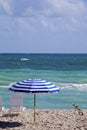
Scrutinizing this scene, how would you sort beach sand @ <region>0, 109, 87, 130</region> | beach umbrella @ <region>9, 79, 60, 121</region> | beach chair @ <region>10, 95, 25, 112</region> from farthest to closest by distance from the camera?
beach chair @ <region>10, 95, 25, 112</region>, beach sand @ <region>0, 109, 87, 130</region>, beach umbrella @ <region>9, 79, 60, 121</region>

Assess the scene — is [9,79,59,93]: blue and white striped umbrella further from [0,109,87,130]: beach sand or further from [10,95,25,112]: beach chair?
[10,95,25,112]: beach chair

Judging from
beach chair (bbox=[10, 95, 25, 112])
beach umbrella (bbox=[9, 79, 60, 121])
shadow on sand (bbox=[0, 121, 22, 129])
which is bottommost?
shadow on sand (bbox=[0, 121, 22, 129])

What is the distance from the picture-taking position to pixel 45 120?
543 inches

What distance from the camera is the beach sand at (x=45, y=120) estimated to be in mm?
12648

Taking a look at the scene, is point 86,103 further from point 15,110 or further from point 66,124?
point 66,124

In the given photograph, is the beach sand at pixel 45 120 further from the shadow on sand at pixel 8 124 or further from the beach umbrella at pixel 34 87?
the beach umbrella at pixel 34 87

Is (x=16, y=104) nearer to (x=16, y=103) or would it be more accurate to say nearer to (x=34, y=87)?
(x=16, y=103)

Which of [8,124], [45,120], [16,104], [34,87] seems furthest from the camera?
[16,104]

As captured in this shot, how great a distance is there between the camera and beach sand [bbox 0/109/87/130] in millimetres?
12648

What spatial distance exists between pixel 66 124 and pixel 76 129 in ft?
2.59

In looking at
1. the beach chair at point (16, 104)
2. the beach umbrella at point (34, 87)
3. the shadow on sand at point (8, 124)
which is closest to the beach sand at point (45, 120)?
the shadow on sand at point (8, 124)

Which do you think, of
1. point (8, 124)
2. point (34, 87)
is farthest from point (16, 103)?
point (34, 87)

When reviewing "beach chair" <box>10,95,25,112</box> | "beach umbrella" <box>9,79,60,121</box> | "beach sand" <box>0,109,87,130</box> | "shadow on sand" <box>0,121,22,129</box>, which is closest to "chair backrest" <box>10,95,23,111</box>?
"beach chair" <box>10,95,25,112</box>

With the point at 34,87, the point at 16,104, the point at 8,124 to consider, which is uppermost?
the point at 34,87
